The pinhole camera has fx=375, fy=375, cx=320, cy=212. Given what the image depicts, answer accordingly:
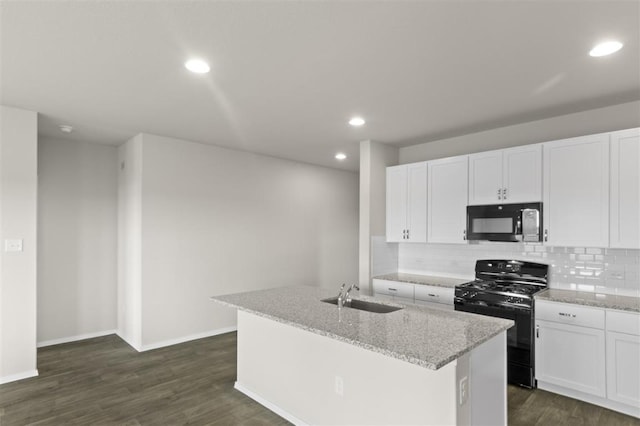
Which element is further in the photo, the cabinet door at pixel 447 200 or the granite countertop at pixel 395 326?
the cabinet door at pixel 447 200

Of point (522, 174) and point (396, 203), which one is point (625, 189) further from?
point (396, 203)

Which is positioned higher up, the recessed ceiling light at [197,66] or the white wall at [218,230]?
the recessed ceiling light at [197,66]

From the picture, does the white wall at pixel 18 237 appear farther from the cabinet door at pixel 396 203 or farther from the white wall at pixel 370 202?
the cabinet door at pixel 396 203

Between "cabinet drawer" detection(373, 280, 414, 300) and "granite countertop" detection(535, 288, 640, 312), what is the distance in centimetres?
131

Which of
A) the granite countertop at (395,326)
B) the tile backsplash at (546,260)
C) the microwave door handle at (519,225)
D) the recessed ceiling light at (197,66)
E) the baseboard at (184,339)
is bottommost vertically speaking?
the baseboard at (184,339)

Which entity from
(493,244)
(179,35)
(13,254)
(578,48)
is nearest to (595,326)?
(493,244)

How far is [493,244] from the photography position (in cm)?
423

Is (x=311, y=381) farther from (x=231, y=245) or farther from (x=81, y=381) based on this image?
(x=231, y=245)

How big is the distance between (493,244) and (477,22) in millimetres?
2810

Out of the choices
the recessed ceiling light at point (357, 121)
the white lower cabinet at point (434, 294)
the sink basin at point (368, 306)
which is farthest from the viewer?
the white lower cabinet at point (434, 294)

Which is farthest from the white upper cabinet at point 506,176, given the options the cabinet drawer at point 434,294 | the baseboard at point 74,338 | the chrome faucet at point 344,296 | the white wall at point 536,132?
the baseboard at point 74,338

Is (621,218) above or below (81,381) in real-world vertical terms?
above

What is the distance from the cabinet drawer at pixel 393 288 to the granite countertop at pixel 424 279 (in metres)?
0.05

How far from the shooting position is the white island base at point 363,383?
6.72 feet
